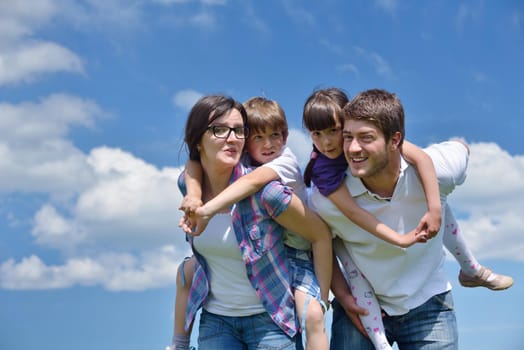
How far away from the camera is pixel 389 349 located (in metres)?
4.84

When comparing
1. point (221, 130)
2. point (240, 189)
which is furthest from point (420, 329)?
point (221, 130)

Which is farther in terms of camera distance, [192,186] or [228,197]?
[192,186]

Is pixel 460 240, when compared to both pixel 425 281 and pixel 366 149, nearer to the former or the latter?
pixel 425 281

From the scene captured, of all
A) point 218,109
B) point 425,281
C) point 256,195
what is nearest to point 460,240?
point 425,281

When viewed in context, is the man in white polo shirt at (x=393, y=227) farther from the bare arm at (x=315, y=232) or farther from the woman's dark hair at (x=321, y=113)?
the woman's dark hair at (x=321, y=113)

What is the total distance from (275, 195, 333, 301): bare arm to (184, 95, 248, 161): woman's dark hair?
0.89 metres

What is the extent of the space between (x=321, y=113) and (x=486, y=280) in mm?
2202

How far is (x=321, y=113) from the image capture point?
5.07 metres

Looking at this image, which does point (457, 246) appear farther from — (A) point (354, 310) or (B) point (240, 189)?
(B) point (240, 189)

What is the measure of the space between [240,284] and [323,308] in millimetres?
641

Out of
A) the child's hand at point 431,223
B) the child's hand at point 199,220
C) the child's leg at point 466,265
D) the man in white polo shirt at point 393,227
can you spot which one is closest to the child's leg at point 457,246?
the child's leg at point 466,265

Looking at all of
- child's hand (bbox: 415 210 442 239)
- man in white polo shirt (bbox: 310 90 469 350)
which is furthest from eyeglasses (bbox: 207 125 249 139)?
child's hand (bbox: 415 210 442 239)

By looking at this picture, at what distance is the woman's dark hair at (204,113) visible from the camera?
4.87 meters

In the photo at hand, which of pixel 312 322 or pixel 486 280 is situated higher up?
pixel 486 280
